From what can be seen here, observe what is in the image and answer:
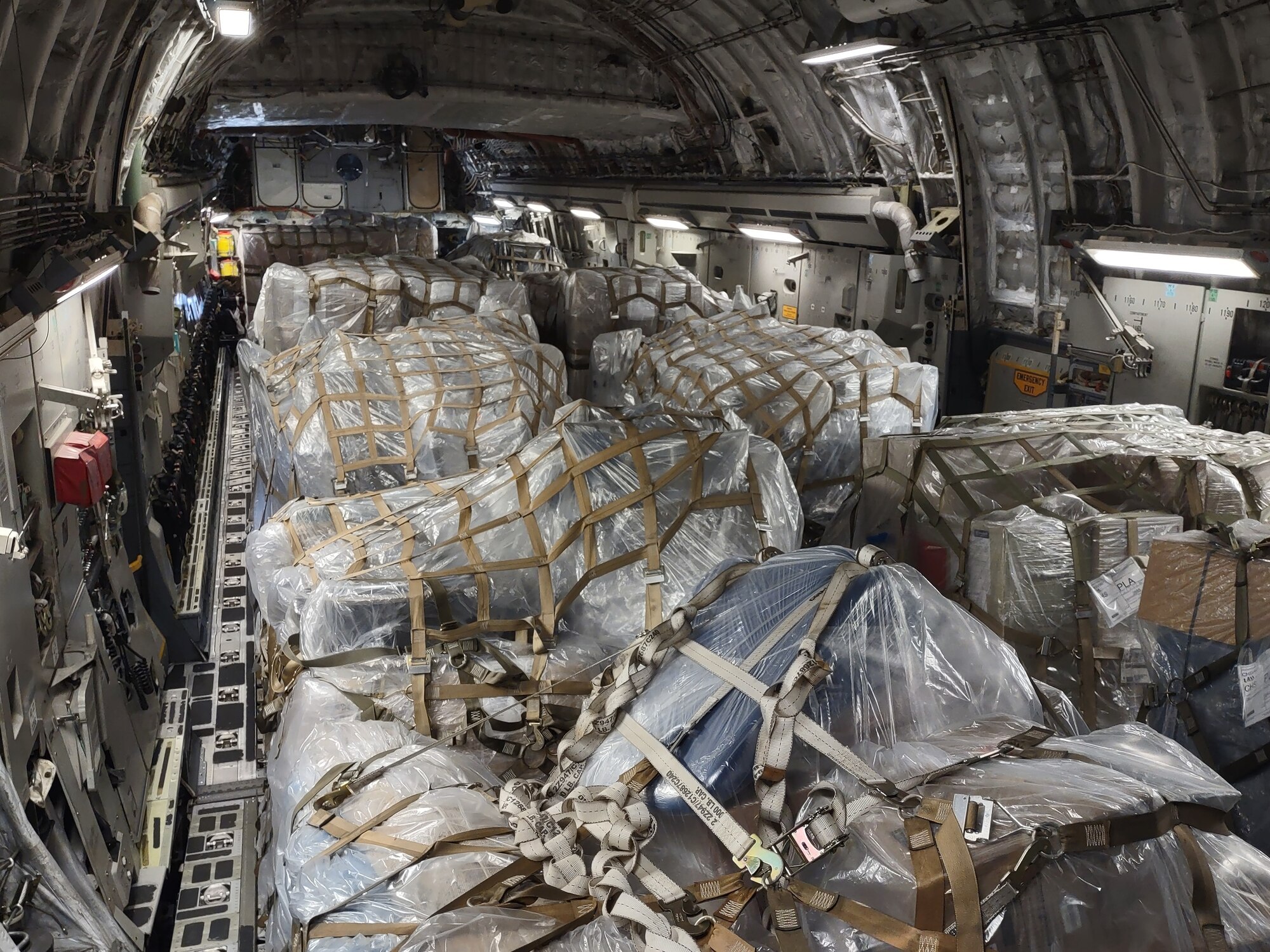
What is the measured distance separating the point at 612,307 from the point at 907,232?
324 centimetres

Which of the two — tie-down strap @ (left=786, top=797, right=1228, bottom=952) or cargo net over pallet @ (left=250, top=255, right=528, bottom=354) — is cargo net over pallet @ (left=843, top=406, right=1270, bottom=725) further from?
cargo net over pallet @ (left=250, top=255, right=528, bottom=354)

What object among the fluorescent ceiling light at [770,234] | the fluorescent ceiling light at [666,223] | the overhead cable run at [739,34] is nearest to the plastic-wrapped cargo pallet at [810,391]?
the overhead cable run at [739,34]

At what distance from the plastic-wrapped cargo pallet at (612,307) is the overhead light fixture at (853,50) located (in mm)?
2506

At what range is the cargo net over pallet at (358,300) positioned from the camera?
8.35m

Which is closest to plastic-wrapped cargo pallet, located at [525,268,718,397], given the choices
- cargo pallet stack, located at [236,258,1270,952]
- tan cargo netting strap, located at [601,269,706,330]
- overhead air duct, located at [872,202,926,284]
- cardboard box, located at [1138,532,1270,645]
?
tan cargo netting strap, located at [601,269,706,330]

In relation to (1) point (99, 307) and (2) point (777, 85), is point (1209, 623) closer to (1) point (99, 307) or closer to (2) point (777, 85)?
(1) point (99, 307)

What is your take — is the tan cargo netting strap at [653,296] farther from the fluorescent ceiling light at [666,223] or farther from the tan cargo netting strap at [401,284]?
the fluorescent ceiling light at [666,223]

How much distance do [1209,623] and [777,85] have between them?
949 cm

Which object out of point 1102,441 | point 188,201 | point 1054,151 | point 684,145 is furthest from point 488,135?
point 1102,441

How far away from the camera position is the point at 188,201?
11070 millimetres

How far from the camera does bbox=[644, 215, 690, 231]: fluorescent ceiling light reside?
1503 cm

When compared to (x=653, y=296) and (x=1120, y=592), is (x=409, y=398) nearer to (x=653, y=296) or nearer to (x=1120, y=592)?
(x=1120, y=592)

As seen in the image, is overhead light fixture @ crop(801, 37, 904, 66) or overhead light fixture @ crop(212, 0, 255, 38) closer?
overhead light fixture @ crop(212, 0, 255, 38)

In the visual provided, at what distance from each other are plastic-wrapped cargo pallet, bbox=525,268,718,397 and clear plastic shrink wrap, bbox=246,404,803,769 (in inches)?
206
